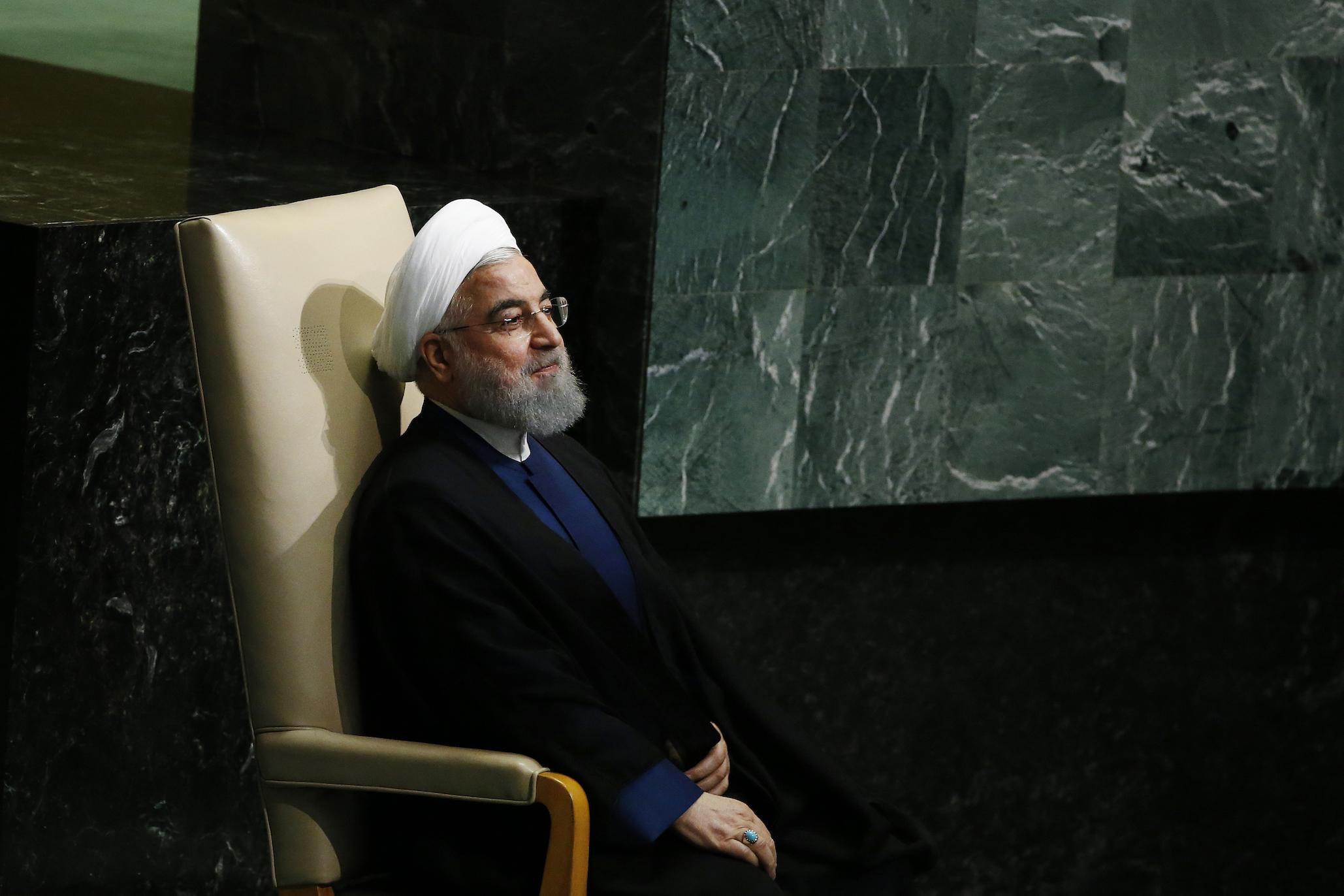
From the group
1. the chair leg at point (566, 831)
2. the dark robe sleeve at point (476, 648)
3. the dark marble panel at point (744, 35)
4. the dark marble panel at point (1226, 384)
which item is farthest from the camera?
the dark marble panel at point (1226, 384)

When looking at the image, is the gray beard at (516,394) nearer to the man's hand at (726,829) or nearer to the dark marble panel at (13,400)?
the man's hand at (726,829)

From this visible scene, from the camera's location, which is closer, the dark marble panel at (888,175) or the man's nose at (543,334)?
the man's nose at (543,334)

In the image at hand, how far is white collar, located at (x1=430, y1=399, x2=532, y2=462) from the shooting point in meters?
2.89

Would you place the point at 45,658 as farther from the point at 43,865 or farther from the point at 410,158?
the point at 410,158

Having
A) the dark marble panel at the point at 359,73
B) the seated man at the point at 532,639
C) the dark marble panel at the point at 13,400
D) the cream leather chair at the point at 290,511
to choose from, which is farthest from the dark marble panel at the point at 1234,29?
the dark marble panel at the point at 13,400

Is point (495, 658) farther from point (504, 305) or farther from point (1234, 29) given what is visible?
point (1234, 29)

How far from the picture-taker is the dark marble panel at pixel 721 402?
384cm

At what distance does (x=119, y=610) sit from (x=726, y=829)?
1248 mm

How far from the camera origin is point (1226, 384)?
14.2 feet

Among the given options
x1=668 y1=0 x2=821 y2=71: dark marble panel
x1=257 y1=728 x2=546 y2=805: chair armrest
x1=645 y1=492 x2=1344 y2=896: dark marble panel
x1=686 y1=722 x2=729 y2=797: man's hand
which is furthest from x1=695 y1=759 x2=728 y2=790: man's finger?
x1=668 y1=0 x2=821 y2=71: dark marble panel

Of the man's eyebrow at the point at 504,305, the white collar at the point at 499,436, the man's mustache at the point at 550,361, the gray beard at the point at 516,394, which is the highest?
the man's eyebrow at the point at 504,305

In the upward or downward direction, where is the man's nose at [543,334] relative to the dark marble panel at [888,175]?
downward

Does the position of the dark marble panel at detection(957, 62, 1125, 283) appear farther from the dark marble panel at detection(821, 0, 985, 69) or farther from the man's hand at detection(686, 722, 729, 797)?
the man's hand at detection(686, 722, 729, 797)

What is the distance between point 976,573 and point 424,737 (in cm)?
193
